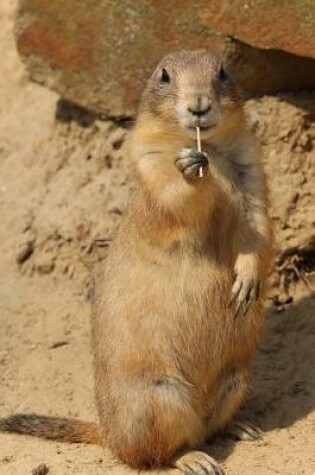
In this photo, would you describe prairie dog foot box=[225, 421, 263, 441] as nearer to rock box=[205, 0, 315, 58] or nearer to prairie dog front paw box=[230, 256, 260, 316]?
prairie dog front paw box=[230, 256, 260, 316]

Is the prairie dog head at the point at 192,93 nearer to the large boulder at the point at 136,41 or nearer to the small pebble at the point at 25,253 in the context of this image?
the large boulder at the point at 136,41

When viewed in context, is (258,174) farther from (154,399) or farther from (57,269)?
(57,269)

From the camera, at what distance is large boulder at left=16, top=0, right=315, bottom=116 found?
8.53 m

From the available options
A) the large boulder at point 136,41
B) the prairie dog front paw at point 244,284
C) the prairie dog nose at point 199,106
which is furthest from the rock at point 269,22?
the prairie dog front paw at point 244,284

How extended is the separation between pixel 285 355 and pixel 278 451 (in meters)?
1.19

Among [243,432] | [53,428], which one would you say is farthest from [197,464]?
[53,428]

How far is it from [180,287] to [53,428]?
1.20 m

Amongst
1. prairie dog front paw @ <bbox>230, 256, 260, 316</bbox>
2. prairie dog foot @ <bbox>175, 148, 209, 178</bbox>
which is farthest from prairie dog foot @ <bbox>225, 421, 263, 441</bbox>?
prairie dog foot @ <bbox>175, 148, 209, 178</bbox>

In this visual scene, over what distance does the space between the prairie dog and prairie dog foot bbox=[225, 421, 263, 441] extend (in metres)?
0.24

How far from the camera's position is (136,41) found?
359 inches

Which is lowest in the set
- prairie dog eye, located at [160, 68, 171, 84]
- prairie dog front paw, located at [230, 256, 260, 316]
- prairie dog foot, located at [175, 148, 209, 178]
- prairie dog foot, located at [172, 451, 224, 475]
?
prairie dog foot, located at [172, 451, 224, 475]

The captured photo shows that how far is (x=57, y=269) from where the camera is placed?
9.59m

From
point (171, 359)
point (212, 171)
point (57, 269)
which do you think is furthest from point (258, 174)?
point (57, 269)

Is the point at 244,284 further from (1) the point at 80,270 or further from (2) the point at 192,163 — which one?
(1) the point at 80,270
